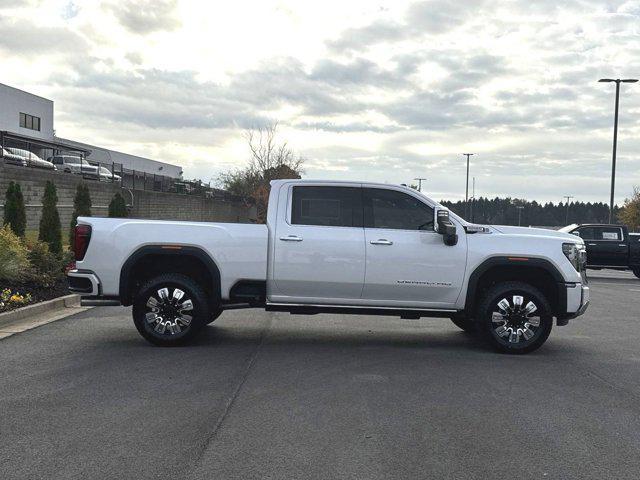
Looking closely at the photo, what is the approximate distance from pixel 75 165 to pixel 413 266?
30.0 metres

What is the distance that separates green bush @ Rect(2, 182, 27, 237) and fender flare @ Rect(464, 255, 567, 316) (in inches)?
411

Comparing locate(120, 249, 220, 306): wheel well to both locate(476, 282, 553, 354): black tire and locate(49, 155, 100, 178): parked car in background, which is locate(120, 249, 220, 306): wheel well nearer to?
locate(476, 282, 553, 354): black tire

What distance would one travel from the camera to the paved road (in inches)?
167

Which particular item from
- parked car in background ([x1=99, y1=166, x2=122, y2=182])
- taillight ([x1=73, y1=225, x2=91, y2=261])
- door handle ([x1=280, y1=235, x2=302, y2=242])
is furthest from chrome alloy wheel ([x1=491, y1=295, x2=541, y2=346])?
parked car in background ([x1=99, y1=166, x2=122, y2=182])

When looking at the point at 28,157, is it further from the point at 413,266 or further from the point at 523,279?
the point at 523,279

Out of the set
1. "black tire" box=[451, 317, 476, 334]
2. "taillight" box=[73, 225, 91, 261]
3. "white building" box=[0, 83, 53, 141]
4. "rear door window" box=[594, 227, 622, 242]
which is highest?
"white building" box=[0, 83, 53, 141]

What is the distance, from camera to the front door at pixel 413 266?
25.7ft

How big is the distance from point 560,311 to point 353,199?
2922 mm

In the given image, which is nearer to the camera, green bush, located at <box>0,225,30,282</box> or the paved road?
the paved road

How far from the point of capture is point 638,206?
70125mm

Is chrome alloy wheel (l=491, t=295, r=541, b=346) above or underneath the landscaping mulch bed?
above

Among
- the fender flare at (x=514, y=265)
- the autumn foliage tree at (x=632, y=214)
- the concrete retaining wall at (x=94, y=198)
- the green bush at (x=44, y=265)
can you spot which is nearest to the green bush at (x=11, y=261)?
the green bush at (x=44, y=265)

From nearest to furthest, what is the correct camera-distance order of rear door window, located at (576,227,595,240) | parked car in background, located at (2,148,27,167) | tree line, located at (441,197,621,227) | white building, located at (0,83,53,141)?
rear door window, located at (576,227,595,240)
parked car in background, located at (2,148,27,167)
white building, located at (0,83,53,141)
tree line, located at (441,197,621,227)

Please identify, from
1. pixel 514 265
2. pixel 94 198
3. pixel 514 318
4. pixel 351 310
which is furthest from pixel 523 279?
pixel 94 198
